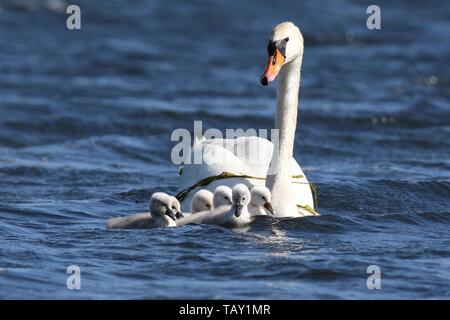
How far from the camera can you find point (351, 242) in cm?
1179

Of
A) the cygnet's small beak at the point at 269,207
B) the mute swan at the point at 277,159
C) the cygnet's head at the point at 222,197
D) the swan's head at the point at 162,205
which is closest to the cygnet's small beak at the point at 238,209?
the cygnet's head at the point at 222,197

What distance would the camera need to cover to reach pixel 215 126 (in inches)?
824

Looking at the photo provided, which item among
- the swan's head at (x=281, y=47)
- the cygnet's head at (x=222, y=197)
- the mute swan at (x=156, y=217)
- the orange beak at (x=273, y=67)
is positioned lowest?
the mute swan at (x=156, y=217)

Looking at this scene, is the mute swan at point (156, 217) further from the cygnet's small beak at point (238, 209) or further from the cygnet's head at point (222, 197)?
the cygnet's small beak at point (238, 209)

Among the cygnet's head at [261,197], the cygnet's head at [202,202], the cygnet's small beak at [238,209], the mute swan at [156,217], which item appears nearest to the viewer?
the cygnet's small beak at [238,209]

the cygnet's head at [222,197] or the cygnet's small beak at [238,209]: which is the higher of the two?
the cygnet's head at [222,197]

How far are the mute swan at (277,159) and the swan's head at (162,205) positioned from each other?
72 cm

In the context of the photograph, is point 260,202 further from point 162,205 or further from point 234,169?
point 162,205

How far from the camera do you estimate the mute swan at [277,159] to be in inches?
467

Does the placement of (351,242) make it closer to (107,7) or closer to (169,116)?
(169,116)

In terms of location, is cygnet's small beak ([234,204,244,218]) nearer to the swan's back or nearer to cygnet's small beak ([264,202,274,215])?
cygnet's small beak ([264,202,274,215])

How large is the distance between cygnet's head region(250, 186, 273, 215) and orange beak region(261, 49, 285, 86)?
1075 millimetres

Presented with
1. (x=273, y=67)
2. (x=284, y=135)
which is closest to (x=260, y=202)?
(x=284, y=135)
